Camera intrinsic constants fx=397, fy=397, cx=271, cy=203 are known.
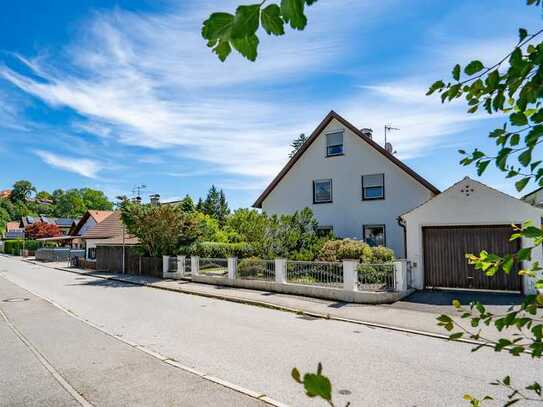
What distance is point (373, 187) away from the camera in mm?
22141

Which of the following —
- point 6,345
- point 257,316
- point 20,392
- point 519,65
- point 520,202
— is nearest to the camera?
point 519,65

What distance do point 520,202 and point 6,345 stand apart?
16170 millimetres

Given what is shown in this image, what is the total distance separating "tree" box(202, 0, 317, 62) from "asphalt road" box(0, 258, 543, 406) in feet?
15.4

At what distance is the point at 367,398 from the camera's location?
589cm

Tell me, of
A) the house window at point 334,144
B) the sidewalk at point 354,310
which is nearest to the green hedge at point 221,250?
the sidewalk at point 354,310

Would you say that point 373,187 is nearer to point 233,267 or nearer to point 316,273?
point 316,273

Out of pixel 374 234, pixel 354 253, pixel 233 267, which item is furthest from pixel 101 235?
pixel 354 253

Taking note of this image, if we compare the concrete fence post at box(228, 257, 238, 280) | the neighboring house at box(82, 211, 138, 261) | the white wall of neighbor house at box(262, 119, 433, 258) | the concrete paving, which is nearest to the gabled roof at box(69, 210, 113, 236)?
the neighboring house at box(82, 211, 138, 261)

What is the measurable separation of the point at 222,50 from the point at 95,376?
7504 mm

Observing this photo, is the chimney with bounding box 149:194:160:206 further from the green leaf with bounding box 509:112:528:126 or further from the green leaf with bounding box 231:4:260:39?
the green leaf with bounding box 231:4:260:39

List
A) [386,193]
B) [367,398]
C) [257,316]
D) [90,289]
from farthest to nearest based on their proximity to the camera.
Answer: [386,193]
[90,289]
[257,316]
[367,398]

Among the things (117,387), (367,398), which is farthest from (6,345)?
(367,398)

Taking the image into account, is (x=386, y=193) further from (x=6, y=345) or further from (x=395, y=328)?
(x=6, y=345)

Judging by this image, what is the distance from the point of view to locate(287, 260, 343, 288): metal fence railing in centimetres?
1498
